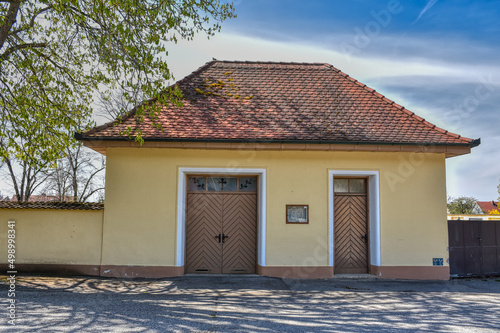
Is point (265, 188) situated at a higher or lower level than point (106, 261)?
higher

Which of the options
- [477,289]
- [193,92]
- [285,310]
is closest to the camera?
[285,310]

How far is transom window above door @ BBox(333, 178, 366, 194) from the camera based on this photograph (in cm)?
1055

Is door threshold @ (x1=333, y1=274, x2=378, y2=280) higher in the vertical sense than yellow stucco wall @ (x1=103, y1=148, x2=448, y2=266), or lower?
lower

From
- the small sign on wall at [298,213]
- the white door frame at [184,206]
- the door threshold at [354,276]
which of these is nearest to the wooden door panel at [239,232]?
the white door frame at [184,206]

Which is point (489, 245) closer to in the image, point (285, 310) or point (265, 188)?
point (265, 188)

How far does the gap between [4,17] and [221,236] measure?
665 centimetres

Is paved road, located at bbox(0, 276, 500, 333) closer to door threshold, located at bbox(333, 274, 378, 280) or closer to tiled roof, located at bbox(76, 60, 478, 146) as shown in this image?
door threshold, located at bbox(333, 274, 378, 280)

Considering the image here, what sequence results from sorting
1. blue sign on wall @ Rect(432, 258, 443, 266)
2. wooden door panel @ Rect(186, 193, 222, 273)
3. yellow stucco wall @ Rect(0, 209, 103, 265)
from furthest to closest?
wooden door panel @ Rect(186, 193, 222, 273), blue sign on wall @ Rect(432, 258, 443, 266), yellow stucco wall @ Rect(0, 209, 103, 265)

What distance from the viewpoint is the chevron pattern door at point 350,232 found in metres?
10.4

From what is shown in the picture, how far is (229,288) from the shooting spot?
8523mm

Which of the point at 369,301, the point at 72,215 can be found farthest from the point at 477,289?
the point at 72,215

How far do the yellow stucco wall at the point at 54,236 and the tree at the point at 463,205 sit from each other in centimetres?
4645

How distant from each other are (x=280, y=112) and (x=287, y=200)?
2424mm

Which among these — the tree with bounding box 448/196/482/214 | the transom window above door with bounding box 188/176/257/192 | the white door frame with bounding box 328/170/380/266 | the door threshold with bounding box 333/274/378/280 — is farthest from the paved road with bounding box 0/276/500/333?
the tree with bounding box 448/196/482/214
